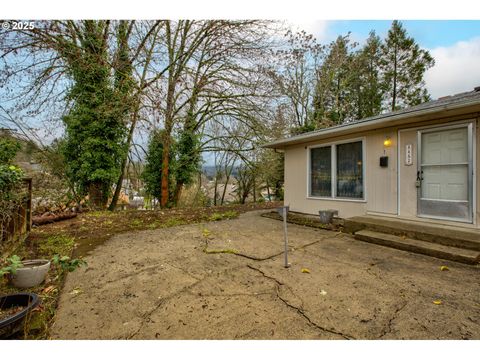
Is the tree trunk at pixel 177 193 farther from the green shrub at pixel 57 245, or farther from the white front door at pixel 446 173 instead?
the white front door at pixel 446 173

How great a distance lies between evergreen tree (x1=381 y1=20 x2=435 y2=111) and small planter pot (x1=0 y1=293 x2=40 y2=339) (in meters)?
21.1

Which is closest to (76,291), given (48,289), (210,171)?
(48,289)

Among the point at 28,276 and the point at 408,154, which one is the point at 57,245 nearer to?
the point at 28,276

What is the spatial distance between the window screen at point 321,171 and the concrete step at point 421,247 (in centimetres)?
182

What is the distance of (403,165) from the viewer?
452cm

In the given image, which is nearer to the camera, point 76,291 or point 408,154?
point 76,291

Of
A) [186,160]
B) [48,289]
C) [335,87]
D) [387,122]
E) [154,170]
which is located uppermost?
[335,87]

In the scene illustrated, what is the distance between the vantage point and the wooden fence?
327 centimetres

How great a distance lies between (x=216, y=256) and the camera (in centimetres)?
339

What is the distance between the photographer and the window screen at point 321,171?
5898 mm

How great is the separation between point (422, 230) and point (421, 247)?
50 cm
